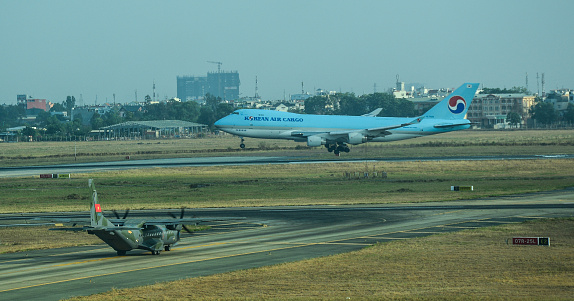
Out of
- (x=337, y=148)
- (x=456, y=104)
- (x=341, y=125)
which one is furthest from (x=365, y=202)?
(x=456, y=104)

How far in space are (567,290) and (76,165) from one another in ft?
288

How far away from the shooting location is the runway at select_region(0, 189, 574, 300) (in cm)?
2934

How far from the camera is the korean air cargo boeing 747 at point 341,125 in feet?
336

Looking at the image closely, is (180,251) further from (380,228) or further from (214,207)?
(214,207)

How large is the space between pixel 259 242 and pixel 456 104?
74.9 m

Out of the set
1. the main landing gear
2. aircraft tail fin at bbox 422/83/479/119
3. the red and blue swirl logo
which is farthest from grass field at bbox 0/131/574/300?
the red and blue swirl logo

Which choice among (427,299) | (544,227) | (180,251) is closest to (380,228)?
(544,227)

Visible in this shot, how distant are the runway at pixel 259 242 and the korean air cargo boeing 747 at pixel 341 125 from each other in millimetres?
44660

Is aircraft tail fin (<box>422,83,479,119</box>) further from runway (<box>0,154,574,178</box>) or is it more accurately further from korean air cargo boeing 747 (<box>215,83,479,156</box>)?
runway (<box>0,154,574,178</box>)

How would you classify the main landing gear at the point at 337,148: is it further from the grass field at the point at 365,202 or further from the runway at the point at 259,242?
the runway at the point at 259,242

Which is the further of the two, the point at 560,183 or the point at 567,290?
the point at 560,183

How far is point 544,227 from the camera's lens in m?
41.5

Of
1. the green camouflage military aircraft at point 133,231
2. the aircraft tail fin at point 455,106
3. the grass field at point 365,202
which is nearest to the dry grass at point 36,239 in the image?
the grass field at point 365,202

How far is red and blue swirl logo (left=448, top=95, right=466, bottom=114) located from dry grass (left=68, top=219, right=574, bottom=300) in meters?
72.3
